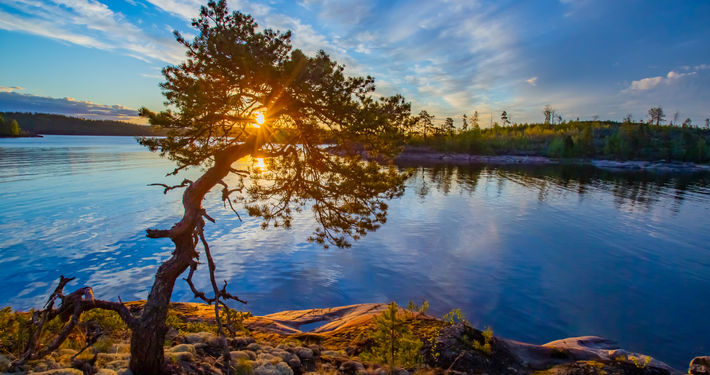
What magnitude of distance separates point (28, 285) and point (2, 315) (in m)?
10.8

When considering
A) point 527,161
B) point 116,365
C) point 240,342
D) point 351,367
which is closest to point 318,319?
point 240,342

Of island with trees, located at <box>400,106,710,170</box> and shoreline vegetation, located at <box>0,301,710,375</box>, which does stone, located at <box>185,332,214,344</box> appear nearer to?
shoreline vegetation, located at <box>0,301,710,375</box>

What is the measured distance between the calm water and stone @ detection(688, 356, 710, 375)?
244 centimetres

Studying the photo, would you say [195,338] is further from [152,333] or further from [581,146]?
[581,146]

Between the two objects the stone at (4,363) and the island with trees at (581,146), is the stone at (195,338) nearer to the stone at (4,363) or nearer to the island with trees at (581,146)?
the stone at (4,363)

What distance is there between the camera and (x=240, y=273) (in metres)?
15.9

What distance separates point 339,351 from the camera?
7910mm

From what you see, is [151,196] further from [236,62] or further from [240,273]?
[236,62]

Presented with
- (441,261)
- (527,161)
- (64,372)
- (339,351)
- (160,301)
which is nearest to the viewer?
(64,372)

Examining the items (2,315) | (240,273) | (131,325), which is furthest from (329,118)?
(240,273)

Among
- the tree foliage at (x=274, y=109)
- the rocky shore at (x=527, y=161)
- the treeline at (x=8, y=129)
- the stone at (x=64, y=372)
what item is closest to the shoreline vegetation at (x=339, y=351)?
the stone at (x=64, y=372)

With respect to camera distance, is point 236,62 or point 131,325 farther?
point 236,62

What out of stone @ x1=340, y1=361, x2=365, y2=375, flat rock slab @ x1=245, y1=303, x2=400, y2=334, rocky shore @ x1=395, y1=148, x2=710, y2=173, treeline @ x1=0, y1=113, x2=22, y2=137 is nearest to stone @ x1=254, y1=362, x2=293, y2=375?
stone @ x1=340, y1=361, x2=365, y2=375

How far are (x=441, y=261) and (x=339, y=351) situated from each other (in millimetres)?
11921
